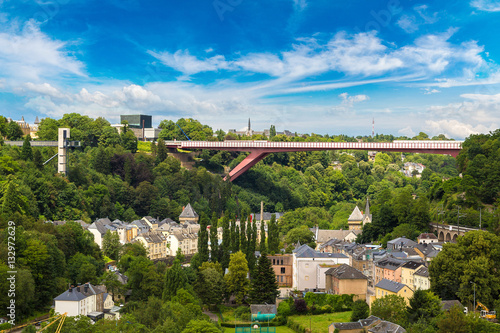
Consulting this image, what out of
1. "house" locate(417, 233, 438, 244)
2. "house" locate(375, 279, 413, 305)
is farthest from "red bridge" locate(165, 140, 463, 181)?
"house" locate(375, 279, 413, 305)

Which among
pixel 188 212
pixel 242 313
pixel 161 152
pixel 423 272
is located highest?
pixel 161 152

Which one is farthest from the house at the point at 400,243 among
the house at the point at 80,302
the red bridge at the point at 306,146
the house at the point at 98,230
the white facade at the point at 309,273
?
the house at the point at 98,230

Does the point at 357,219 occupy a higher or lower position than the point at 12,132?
lower

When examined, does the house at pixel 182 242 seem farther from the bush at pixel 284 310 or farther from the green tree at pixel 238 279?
the bush at pixel 284 310

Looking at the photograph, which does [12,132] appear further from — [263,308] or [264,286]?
[263,308]

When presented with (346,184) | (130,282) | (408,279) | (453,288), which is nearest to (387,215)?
(408,279)

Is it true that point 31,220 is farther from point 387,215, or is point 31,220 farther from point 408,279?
point 387,215

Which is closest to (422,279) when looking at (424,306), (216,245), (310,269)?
(424,306)
